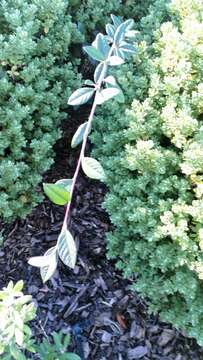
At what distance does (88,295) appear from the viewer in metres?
2.51

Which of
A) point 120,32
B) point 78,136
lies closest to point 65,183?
point 78,136

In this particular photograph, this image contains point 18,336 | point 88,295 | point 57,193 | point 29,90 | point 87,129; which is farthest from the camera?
point 88,295

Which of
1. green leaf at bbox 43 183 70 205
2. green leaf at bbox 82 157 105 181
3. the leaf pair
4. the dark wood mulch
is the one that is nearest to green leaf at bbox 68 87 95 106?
green leaf at bbox 82 157 105 181

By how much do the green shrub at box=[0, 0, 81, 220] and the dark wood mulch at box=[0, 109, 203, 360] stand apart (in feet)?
0.80

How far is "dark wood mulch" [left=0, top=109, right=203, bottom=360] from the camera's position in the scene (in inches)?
94.5

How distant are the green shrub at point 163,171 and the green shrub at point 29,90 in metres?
0.27

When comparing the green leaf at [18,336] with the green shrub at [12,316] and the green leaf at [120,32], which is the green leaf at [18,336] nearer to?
the green shrub at [12,316]

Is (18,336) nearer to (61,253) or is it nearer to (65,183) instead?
(61,253)

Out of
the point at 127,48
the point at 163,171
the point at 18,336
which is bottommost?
the point at 18,336

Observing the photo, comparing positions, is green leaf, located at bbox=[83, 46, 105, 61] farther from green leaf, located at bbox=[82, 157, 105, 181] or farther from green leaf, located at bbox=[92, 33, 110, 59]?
green leaf, located at bbox=[82, 157, 105, 181]

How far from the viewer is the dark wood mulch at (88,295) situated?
240 cm

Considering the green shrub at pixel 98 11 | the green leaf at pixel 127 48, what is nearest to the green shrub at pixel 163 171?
the green leaf at pixel 127 48

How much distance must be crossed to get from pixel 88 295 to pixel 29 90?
973 mm

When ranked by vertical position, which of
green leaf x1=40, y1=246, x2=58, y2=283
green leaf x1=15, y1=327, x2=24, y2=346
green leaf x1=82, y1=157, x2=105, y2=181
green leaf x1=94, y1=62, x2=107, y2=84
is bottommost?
green leaf x1=15, y1=327, x2=24, y2=346
